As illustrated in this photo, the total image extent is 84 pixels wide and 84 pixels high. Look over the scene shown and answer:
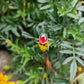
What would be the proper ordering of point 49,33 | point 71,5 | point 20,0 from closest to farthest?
point 71,5 → point 49,33 → point 20,0

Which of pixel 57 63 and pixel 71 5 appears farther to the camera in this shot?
pixel 57 63

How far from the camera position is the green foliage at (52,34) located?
92 centimetres

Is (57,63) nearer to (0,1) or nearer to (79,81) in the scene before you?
(79,81)

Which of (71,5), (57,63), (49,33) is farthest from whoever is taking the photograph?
(57,63)

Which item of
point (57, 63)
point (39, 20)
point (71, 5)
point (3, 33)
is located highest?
point (71, 5)

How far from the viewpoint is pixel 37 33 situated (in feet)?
3.13

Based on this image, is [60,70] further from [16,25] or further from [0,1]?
[0,1]

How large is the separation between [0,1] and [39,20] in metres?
0.47

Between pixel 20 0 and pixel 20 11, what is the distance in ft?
0.35

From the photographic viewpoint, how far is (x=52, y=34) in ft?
3.28

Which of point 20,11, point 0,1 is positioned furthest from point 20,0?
point 0,1

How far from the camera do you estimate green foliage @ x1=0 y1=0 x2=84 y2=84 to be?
917 mm

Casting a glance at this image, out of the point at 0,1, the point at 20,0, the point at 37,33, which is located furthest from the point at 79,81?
the point at 0,1

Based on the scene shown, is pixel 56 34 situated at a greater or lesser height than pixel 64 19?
lesser
